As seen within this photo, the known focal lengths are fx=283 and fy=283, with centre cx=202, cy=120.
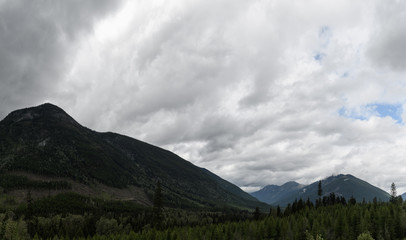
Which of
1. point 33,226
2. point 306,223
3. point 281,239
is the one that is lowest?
point 33,226

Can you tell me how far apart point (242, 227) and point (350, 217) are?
56535 mm

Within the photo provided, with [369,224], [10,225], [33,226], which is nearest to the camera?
[369,224]

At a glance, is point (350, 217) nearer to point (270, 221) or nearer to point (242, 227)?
point (270, 221)

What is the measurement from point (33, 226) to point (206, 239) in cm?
13471

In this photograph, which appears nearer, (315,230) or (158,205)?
(315,230)

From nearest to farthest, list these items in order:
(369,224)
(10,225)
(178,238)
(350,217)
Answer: (178,238) → (369,224) → (350,217) → (10,225)

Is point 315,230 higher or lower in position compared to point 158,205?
lower

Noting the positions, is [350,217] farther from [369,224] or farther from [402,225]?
[402,225]

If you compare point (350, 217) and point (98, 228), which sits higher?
point (350, 217)

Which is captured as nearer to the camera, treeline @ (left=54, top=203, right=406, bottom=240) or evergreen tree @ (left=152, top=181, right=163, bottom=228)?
treeline @ (left=54, top=203, right=406, bottom=240)

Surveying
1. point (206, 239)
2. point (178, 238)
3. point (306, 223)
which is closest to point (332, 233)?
point (306, 223)

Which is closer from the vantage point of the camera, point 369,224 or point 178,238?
point 178,238

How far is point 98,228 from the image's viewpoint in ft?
651

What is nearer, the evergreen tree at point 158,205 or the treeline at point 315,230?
the treeline at point 315,230
